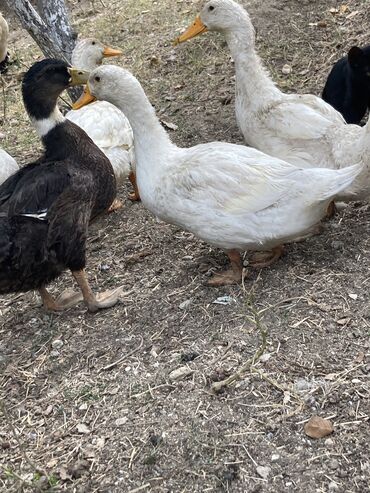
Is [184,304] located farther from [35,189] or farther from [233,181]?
[35,189]

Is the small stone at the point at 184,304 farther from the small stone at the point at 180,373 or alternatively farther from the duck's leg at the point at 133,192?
the duck's leg at the point at 133,192

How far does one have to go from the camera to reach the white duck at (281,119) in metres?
4.00

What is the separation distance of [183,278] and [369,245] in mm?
1143

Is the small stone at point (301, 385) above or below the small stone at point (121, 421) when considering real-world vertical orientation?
below

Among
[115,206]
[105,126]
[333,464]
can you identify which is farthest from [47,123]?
[333,464]

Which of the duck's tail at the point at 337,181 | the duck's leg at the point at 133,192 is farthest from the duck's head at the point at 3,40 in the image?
the duck's tail at the point at 337,181

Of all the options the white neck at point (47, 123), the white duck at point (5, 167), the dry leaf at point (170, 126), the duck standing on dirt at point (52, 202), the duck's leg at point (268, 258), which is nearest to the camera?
the duck standing on dirt at point (52, 202)

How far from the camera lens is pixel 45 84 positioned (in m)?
4.12

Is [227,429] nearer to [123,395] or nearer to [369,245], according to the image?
[123,395]

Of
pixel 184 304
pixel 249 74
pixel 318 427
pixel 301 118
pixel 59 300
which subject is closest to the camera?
pixel 318 427

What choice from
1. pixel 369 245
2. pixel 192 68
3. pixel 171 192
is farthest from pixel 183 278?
pixel 192 68

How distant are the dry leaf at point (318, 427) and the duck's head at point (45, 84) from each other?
261 cm

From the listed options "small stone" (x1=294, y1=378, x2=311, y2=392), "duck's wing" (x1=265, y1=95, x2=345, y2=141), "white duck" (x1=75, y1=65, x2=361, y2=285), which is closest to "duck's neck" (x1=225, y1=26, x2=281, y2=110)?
"duck's wing" (x1=265, y1=95, x2=345, y2=141)

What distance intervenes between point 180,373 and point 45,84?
2.16 metres
